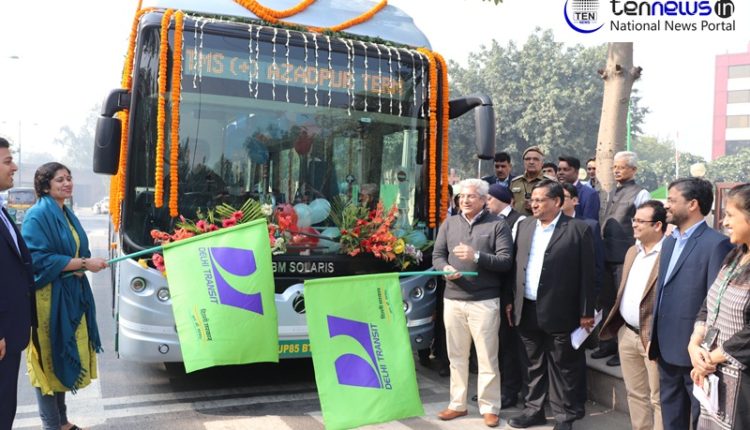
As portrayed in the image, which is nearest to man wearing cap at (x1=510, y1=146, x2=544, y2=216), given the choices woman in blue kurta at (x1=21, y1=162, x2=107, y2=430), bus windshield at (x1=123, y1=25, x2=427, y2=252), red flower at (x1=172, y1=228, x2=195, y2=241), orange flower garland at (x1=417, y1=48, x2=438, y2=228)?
orange flower garland at (x1=417, y1=48, x2=438, y2=228)

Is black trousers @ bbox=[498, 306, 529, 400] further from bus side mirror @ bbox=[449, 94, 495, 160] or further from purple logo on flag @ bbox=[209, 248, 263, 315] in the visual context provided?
purple logo on flag @ bbox=[209, 248, 263, 315]

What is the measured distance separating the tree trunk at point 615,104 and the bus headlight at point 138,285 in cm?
561

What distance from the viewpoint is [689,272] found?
11.9ft

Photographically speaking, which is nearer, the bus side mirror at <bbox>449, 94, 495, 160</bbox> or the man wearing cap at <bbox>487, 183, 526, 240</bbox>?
the man wearing cap at <bbox>487, 183, 526, 240</bbox>

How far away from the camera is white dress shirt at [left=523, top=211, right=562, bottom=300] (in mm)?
4855

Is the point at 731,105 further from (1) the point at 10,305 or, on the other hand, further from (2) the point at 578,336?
(1) the point at 10,305

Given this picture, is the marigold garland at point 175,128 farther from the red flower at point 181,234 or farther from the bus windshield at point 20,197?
the bus windshield at point 20,197

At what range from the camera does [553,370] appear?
4.95 meters

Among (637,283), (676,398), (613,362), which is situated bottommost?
(613,362)

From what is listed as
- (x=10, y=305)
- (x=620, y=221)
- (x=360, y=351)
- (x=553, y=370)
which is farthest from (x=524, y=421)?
(x=10, y=305)

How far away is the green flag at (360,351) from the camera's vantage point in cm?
422

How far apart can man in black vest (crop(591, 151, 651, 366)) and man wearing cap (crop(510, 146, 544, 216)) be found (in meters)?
0.83

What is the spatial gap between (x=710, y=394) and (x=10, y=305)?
3680mm

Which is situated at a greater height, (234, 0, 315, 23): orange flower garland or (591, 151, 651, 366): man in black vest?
(234, 0, 315, 23): orange flower garland
